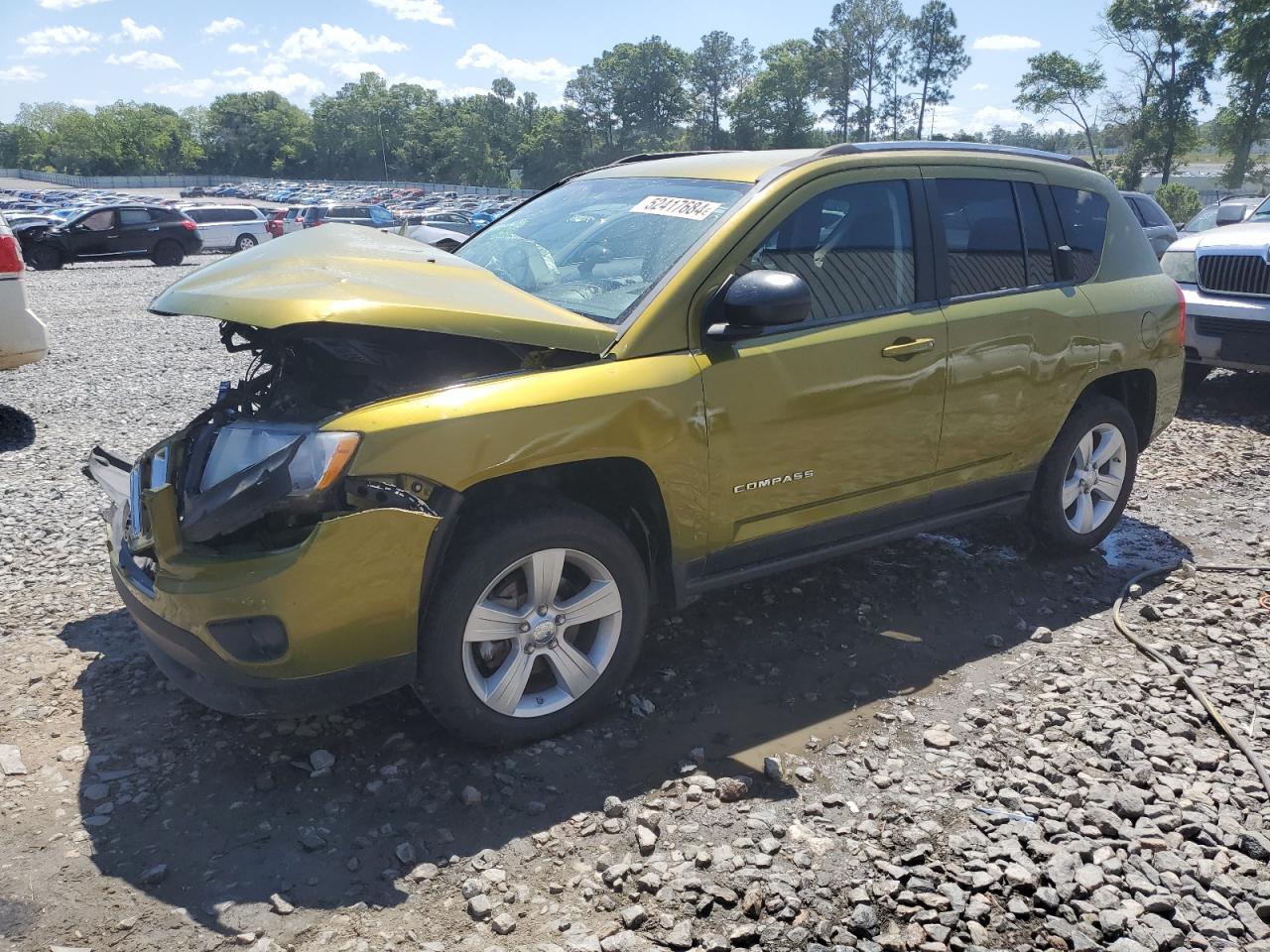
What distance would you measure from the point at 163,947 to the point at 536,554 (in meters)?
1.42

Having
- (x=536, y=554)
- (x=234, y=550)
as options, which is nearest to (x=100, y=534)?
(x=234, y=550)

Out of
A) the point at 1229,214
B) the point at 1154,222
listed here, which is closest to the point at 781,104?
the point at 1154,222

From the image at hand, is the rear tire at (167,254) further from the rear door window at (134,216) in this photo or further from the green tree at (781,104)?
the green tree at (781,104)

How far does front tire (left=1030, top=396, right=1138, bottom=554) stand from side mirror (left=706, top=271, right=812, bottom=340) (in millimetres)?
2005

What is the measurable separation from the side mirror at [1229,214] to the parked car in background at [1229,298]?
1321mm

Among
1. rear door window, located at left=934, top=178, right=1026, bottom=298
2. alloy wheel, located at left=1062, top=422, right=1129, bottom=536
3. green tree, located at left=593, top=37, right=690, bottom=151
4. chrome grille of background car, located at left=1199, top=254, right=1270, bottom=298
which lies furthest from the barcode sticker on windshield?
green tree, located at left=593, top=37, right=690, bottom=151

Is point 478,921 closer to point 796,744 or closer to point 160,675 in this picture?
point 796,744

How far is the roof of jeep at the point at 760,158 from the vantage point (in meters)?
3.86

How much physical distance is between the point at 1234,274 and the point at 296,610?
818cm

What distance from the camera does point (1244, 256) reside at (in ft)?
26.4

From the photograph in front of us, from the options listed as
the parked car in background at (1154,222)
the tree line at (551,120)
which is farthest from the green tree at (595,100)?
the parked car in background at (1154,222)

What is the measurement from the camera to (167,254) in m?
25.4

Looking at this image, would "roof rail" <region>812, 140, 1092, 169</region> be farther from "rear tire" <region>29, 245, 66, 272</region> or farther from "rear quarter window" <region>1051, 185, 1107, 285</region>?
"rear tire" <region>29, 245, 66, 272</region>

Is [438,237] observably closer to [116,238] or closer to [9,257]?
[9,257]
